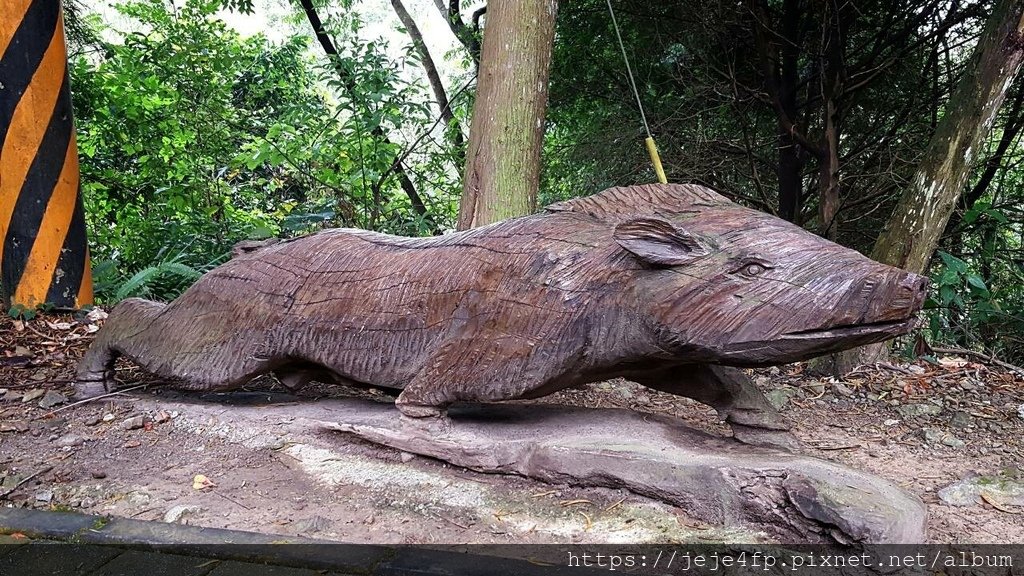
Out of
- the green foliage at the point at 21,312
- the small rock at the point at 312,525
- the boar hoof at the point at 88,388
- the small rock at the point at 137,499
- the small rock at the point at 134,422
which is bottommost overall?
the small rock at the point at 137,499

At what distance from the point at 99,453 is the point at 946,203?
14.0ft

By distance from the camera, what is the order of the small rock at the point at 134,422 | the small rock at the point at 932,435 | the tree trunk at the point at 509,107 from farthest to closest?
1. the tree trunk at the point at 509,107
2. the small rock at the point at 932,435
3. the small rock at the point at 134,422

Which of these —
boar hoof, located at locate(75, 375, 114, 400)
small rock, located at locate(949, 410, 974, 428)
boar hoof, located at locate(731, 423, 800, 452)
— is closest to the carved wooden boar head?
boar hoof, located at locate(731, 423, 800, 452)

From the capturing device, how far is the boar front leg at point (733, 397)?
2.63 meters

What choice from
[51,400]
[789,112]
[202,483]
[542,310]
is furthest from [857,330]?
[789,112]

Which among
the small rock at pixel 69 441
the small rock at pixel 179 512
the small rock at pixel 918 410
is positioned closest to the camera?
the small rock at pixel 179 512

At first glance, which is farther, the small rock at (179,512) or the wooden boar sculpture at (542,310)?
the small rock at (179,512)

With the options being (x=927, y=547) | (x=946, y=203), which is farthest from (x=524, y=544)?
(x=946, y=203)

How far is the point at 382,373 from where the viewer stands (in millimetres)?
2830

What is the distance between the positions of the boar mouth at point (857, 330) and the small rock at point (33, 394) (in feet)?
11.0

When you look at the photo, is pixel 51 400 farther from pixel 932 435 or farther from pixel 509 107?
pixel 932 435

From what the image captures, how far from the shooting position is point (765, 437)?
2619 millimetres

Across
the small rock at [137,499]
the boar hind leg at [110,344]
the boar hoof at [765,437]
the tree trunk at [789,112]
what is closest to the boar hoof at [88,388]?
the boar hind leg at [110,344]

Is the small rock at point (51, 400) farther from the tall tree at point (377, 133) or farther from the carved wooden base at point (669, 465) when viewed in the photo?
the tall tree at point (377, 133)
